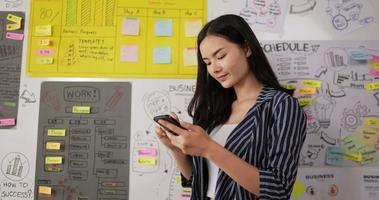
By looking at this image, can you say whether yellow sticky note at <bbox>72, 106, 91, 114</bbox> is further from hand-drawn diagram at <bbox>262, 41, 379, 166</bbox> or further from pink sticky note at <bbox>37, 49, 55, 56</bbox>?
hand-drawn diagram at <bbox>262, 41, 379, 166</bbox>

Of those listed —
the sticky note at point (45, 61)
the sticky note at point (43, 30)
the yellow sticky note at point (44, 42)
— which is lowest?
the sticky note at point (45, 61)

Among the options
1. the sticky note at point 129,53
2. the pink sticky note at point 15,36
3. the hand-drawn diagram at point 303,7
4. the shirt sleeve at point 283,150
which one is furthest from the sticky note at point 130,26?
the shirt sleeve at point 283,150

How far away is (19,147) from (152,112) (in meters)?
0.64

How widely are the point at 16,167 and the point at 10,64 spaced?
19.2 inches

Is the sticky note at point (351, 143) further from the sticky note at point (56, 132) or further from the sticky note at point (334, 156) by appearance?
the sticky note at point (56, 132)

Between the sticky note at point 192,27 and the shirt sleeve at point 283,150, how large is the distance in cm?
74

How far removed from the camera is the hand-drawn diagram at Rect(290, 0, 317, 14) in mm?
1527

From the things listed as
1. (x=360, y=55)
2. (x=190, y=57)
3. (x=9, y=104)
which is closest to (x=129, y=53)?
(x=190, y=57)

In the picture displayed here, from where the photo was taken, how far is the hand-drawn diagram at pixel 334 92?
1.45 metres

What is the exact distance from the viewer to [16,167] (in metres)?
1.48

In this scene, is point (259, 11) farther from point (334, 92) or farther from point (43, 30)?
point (43, 30)

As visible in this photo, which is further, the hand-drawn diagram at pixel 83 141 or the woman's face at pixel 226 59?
the hand-drawn diagram at pixel 83 141

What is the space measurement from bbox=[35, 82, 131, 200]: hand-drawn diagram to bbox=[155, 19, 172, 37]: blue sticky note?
11.8 inches

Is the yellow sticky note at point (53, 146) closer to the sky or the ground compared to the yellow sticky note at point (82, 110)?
closer to the ground
